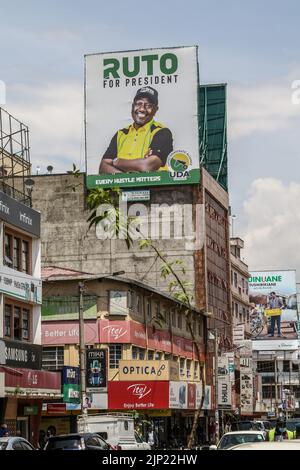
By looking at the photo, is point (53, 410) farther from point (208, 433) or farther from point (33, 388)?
point (208, 433)

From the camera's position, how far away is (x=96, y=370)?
53969mm

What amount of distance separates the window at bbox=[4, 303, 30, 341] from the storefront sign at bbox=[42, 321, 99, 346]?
1147cm

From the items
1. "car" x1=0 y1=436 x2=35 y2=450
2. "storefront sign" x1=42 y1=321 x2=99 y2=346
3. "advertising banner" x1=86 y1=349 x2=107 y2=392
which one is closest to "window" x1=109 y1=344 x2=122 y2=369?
"storefront sign" x1=42 y1=321 x2=99 y2=346

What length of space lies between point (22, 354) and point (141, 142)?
45.0m

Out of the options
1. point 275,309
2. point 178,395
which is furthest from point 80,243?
point 275,309

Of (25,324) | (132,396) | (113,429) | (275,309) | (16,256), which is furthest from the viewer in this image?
(275,309)

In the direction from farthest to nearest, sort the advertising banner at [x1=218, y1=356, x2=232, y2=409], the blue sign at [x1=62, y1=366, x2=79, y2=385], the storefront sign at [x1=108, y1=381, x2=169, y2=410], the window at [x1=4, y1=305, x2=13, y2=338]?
1. the advertising banner at [x1=218, y1=356, x2=232, y2=409]
2. the storefront sign at [x1=108, y1=381, x2=169, y2=410]
3. the blue sign at [x1=62, y1=366, x2=79, y2=385]
4. the window at [x1=4, y1=305, x2=13, y2=338]

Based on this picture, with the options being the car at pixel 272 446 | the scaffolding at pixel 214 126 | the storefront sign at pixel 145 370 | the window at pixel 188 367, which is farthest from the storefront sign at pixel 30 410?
the scaffolding at pixel 214 126

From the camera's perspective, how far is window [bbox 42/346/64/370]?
63156 mm

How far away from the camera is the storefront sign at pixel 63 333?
62812 mm

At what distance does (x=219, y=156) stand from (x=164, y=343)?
34987 mm

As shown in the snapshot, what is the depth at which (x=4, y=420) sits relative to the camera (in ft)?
152

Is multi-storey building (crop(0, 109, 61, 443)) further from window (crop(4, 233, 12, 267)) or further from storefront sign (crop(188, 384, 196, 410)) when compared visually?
storefront sign (crop(188, 384, 196, 410))

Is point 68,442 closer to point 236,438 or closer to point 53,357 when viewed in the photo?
point 236,438
